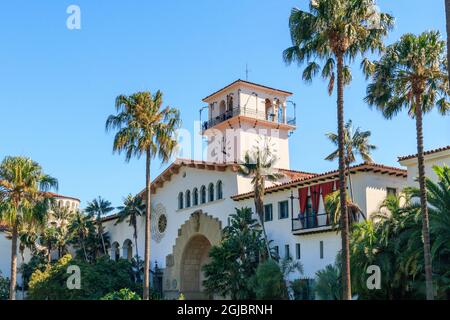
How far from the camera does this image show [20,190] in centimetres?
3669

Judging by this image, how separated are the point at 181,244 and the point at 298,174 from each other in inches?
476

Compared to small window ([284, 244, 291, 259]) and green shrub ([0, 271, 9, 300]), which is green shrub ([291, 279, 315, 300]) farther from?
green shrub ([0, 271, 9, 300])

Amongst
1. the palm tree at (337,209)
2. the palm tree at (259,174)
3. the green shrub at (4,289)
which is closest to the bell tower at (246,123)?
the palm tree at (259,174)

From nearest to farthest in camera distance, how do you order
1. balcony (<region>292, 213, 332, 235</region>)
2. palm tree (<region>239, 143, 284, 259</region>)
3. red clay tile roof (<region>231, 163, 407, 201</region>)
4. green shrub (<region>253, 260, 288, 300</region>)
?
red clay tile roof (<region>231, 163, 407, 201</region>)
green shrub (<region>253, 260, 288, 300</region>)
balcony (<region>292, 213, 332, 235</region>)
palm tree (<region>239, 143, 284, 259</region>)

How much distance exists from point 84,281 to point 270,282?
18786 mm

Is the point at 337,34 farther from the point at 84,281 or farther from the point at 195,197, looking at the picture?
the point at 84,281

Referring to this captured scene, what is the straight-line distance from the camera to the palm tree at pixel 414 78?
2597 cm

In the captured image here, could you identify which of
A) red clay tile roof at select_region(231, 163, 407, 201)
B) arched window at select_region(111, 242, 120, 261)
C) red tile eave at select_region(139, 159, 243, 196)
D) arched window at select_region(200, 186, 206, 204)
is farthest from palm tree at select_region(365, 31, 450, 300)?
arched window at select_region(111, 242, 120, 261)

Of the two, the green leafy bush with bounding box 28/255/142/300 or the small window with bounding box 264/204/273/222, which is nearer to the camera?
the small window with bounding box 264/204/273/222

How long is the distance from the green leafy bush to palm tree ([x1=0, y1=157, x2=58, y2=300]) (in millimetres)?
13243

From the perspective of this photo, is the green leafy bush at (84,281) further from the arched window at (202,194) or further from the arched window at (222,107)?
A: the arched window at (222,107)

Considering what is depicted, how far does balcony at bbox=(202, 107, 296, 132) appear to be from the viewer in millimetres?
56812

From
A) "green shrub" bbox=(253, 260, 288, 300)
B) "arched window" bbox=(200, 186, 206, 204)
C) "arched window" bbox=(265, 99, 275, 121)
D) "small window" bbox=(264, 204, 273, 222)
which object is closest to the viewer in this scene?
"green shrub" bbox=(253, 260, 288, 300)

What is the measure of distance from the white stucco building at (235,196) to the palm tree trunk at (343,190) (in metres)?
11.4
